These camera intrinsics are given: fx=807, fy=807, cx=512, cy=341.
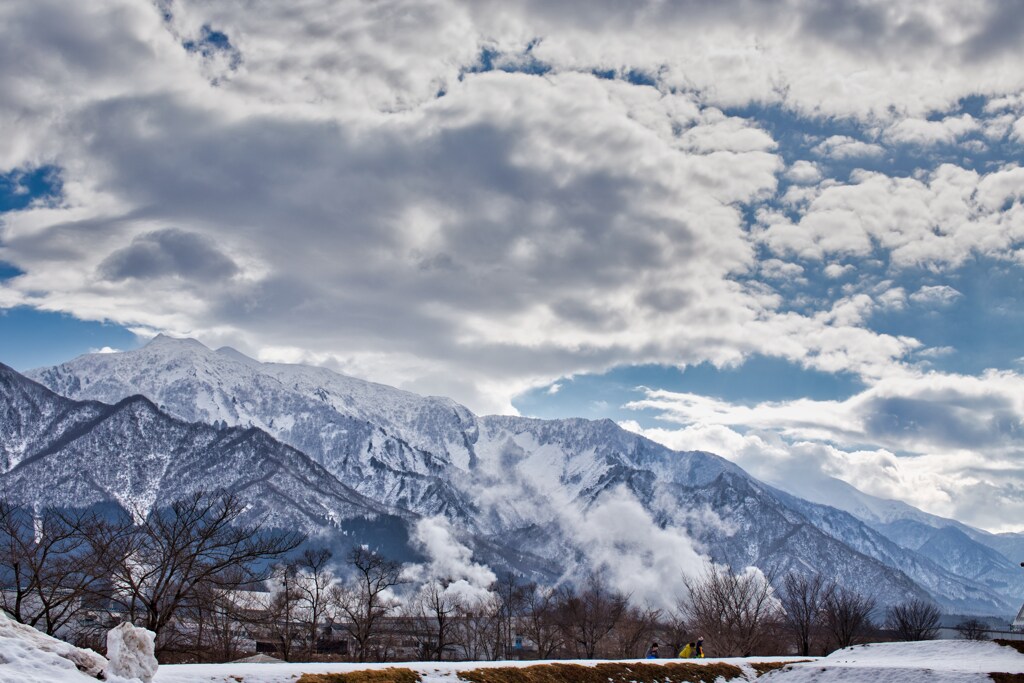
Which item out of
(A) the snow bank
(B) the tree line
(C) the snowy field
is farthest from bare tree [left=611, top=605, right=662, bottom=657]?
(A) the snow bank

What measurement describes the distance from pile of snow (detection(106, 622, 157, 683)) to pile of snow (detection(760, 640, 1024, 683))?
31927 mm

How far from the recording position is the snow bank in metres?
18.7

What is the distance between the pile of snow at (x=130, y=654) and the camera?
20.9 meters

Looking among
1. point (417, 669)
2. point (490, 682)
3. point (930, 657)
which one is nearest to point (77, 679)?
point (417, 669)

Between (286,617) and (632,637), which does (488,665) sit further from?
(632,637)

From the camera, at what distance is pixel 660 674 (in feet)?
134

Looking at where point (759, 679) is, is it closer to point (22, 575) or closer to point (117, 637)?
point (117, 637)

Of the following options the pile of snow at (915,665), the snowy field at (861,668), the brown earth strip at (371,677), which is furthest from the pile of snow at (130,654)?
the pile of snow at (915,665)

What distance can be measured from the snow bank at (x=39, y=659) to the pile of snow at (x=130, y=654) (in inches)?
13.2

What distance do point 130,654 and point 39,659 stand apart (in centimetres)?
211

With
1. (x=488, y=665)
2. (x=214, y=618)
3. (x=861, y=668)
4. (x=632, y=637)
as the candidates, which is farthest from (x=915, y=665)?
(x=632, y=637)

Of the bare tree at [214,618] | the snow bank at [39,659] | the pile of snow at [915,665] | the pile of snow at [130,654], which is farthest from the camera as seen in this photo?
the bare tree at [214,618]

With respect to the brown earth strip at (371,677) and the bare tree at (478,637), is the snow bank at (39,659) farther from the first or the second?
the bare tree at (478,637)

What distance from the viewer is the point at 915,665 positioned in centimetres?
3941
